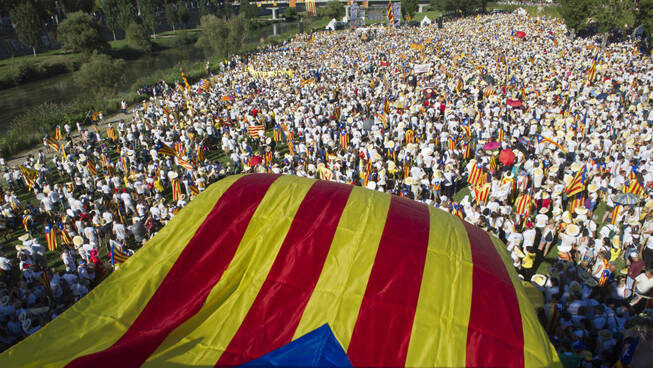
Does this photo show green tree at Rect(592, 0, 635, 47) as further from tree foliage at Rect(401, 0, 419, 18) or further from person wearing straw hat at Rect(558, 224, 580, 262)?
tree foliage at Rect(401, 0, 419, 18)

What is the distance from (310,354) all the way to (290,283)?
2.90ft

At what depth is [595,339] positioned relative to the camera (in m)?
5.93

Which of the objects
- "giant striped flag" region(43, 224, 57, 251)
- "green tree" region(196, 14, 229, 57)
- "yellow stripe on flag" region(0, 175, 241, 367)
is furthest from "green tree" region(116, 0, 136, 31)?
"yellow stripe on flag" region(0, 175, 241, 367)

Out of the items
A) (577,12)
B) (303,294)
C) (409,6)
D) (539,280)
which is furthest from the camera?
(409,6)

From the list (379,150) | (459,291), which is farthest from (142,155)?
(459,291)

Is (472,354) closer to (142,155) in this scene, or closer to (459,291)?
(459,291)

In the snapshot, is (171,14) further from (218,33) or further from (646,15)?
(646,15)

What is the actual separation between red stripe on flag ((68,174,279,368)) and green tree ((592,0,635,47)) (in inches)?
1462

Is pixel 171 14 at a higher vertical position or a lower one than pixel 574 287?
higher

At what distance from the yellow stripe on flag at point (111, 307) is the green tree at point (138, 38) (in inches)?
2467

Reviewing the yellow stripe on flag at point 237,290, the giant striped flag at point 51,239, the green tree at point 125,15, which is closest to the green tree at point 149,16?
the green tree at point 125,15

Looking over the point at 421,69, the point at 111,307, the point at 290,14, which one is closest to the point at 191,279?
the point at 111,307

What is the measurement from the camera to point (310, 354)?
11.2 feet

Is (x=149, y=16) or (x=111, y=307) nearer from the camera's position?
(x=111, y=307)
